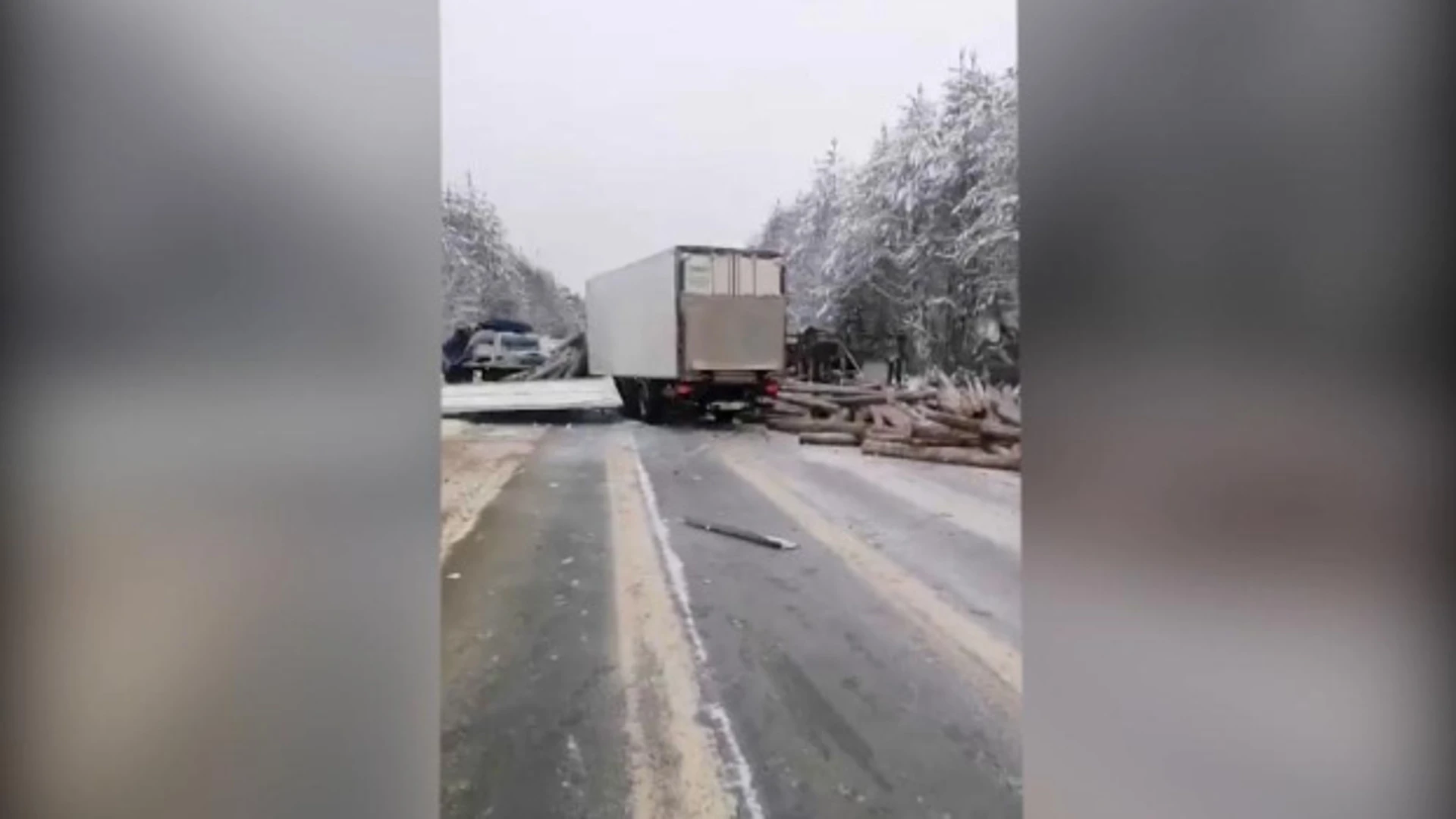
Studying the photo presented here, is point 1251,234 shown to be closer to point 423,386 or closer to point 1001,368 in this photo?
point 1001,368

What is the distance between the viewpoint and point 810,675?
1.03 metres

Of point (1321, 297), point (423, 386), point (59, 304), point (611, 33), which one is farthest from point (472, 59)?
point (1321, 297)

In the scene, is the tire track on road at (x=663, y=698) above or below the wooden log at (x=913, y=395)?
below

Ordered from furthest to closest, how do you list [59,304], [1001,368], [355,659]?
[1001,368]
[355,659]
[59,304]

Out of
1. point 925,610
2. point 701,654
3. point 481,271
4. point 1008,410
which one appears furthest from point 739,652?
point 481,271

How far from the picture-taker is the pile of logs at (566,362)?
1.20m

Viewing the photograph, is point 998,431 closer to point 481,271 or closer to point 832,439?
point 832,439

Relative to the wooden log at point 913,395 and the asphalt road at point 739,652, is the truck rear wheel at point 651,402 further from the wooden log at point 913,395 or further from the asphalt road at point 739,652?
the wooden log at point 913,395

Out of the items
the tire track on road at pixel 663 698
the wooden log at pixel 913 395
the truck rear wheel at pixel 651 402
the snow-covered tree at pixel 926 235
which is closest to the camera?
the tire track on road at pixel 663 698

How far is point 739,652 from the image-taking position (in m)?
1.04

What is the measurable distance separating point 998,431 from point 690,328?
1.53 ft

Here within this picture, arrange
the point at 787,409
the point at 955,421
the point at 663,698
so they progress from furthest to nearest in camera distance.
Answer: the point at 787,409, the point at 955,421, the point at 663,698

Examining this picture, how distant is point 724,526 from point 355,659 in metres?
0.46

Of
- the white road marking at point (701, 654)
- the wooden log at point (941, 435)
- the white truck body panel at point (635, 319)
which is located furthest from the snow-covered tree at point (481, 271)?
the wooden log at point (941, 435)
